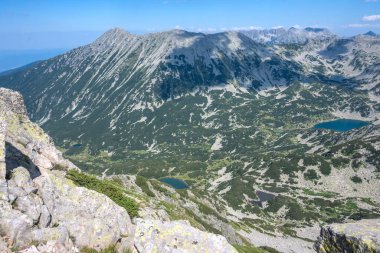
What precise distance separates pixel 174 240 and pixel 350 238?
35.2ft

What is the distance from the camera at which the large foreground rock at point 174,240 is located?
2130 centimetres

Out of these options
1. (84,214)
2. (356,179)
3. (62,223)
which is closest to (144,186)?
(84,214)

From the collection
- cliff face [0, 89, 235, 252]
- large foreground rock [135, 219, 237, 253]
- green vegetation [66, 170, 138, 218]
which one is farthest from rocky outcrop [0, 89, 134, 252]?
green vegetation [66, 170, 138, 218]

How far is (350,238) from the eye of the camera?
1952 centimetres

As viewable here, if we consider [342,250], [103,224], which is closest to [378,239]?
[342,250]

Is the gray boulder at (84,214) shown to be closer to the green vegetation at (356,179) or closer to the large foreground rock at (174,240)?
the large foreground rock at (174,240)

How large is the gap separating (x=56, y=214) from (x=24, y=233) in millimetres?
6894

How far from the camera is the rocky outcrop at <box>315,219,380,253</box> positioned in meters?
18.8

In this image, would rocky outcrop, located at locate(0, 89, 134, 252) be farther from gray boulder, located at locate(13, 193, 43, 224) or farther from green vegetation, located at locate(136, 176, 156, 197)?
green vegetation, located at locate(136, 176, 156, 197)

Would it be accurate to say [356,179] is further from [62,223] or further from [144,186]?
[62,223]

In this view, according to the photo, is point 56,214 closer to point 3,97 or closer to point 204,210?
point 3,97

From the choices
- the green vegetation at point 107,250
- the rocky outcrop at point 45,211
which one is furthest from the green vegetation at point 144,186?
the green vegetation at point 107,250

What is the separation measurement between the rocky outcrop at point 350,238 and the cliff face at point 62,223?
20.0ft

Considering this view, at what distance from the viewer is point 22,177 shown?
2388cm
